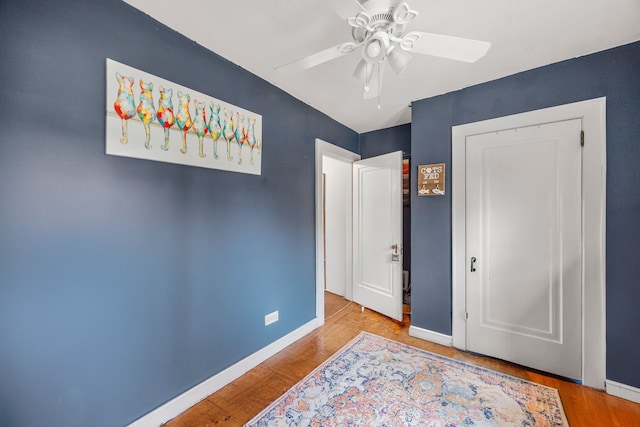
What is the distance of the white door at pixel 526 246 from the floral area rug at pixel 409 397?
34cm

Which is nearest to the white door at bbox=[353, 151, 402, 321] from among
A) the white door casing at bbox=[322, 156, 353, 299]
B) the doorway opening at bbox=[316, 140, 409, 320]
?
the doorway opening at bbox=[316, 140, 409, 320]

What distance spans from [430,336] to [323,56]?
274cm

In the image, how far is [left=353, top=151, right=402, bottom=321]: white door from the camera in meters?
3.03

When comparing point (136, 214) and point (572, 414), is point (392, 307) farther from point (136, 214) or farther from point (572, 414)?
point (136, 214)

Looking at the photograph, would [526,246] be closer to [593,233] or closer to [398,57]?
[593,233]

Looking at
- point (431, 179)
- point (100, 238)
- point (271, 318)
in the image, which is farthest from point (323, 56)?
point (271, 318)

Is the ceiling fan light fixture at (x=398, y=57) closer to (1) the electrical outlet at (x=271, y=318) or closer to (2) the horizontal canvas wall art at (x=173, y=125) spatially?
(2) the horizontal canvas wall art at (x=173, y=125)

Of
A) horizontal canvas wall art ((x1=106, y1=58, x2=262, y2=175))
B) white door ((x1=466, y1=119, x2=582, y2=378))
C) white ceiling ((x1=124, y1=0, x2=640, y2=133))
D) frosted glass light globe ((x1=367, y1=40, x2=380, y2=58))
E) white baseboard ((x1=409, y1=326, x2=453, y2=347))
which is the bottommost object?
white baseboard ((x1=409, y1=326, x2=453, y2=347))

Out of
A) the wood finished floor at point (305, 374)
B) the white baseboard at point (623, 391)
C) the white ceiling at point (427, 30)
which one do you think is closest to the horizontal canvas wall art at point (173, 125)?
the white ceiling at point (427, 30)

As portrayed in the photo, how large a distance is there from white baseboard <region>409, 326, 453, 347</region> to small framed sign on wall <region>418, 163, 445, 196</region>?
145 cm

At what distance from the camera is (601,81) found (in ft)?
6.17

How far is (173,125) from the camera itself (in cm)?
164

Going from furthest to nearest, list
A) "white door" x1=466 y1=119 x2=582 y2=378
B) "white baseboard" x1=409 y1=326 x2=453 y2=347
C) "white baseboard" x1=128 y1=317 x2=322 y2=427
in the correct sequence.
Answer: "white baseboard" x1=409 y1=326 x2=453 y2=347, "white door" x1=466 y1=119 x2=582 y2=378, "white baseboard" x1=128 y1=317 x2=322 y2=427

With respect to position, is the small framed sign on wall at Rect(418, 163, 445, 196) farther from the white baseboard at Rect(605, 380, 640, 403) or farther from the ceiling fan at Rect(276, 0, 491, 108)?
the white baseboard at Rect(605, 380, 640, 403)
